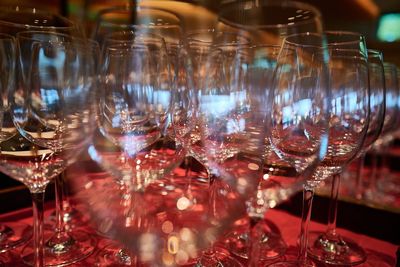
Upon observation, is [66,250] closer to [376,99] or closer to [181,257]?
[181,257]

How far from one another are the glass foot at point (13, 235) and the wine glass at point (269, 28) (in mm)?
363

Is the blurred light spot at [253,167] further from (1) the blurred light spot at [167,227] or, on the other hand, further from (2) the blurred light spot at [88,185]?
(2) the blurred light spot at [88,185]

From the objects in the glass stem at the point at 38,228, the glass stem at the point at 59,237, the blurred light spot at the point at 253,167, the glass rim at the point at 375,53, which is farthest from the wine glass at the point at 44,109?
the glass rim at the point at 375,53

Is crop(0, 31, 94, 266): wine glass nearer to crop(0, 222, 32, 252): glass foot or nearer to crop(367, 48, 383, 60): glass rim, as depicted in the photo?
crop(0, 222, 32, 252): glass foot

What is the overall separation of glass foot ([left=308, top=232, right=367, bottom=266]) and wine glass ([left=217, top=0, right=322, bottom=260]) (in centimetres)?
6

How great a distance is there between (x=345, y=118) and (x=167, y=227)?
35 cm

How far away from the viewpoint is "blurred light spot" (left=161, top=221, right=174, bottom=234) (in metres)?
0.44

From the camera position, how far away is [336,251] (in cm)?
69

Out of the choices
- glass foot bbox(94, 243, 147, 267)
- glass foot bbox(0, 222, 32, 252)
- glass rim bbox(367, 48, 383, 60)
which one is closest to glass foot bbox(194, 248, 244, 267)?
glass foot bbox(94, 243, 147, 267)

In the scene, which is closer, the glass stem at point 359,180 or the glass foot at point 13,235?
the glass foot at point 13,235

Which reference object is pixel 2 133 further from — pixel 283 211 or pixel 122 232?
pixel 283 211

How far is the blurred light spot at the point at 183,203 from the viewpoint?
0.61 metres

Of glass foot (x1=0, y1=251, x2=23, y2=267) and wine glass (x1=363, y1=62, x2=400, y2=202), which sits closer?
glass foot (x1=0, y1=251, x2=23, y2=267)

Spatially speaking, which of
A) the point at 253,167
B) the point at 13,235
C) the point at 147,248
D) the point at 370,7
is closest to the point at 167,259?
the point at 147,248
